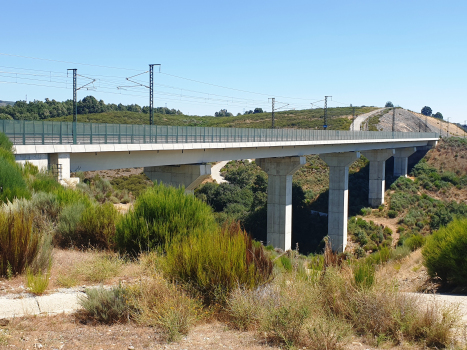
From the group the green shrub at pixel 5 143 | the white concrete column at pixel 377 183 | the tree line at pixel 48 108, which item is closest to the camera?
the green shrub at pixel 5 143

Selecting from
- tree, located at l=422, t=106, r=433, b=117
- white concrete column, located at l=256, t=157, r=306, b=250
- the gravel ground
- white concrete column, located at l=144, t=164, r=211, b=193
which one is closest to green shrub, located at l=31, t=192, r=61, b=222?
white concrete column, located at l=144, t=164, r=211, b=193

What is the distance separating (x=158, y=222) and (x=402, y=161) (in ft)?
187

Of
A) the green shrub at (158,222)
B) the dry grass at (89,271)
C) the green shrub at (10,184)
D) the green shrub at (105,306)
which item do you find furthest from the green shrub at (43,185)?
the green shrub at (105,306)

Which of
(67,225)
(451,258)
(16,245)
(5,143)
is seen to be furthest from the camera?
(5,143)

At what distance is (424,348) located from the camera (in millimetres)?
5781

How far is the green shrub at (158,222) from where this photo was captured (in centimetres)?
983

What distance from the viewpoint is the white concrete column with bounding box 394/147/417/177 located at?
61.2 metres

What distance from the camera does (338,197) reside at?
138ft

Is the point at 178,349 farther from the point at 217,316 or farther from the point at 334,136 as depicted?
the point at 334,136

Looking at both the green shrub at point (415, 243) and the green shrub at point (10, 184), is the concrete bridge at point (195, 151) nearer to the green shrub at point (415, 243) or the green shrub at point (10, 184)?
the green shrub at point (415, 243)

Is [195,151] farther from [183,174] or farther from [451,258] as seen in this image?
[451,258]

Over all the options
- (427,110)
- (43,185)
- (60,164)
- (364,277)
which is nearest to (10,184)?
(43,185)

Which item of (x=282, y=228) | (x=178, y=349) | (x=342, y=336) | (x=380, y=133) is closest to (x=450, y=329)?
(x=342, y=336)

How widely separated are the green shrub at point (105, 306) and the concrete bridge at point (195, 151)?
37.5 feet
